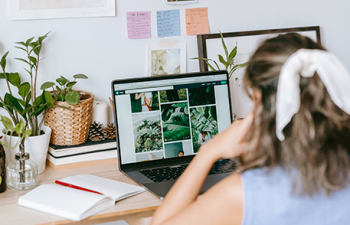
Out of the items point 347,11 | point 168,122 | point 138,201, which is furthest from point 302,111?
point 347,11

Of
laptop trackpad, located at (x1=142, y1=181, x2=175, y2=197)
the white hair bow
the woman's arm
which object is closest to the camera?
the white hair bow

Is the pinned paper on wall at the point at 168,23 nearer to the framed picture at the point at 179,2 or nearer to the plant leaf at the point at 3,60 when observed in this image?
the framed picture at the point at 179,2

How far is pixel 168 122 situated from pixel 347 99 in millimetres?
674

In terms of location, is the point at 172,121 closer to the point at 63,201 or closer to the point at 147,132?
the point at 147,132

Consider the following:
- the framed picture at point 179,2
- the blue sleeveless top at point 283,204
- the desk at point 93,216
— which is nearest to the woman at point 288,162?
A: the blue sleeveless top at point 283,204

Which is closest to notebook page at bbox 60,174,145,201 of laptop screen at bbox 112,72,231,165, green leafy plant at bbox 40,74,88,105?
laptop screen at bbox 112,72,231,165

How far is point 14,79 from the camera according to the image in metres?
1.13

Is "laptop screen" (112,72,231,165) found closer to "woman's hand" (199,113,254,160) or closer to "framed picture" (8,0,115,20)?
"framed picture" (8,0,115,20)

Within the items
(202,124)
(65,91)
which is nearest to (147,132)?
(202,124)

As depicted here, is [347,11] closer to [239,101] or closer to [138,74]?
[239,101]

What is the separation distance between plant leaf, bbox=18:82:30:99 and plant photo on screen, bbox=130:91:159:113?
1.06ft

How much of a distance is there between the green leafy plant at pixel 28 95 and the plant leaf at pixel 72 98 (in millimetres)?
48

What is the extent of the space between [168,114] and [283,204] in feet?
2.04

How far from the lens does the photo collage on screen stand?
1.14 m
